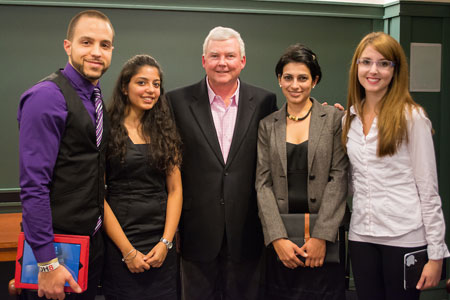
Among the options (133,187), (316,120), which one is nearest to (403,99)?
(316,120)

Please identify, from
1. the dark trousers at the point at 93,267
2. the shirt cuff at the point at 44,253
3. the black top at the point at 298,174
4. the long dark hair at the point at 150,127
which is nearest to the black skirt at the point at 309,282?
the black top at the point at 298,174

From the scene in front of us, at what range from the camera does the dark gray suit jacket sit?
7.55ft

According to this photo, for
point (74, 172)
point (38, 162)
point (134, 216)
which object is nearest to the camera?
point (38, 162)

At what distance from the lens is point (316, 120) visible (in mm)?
2180

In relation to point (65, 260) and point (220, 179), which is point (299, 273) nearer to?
point (220, 179)

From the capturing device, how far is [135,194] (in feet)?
6.93

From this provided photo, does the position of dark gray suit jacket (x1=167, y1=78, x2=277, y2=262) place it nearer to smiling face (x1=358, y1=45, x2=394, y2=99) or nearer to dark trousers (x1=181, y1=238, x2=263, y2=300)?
dark trousers (x1=181, y1=238, x2=263, y2=300)

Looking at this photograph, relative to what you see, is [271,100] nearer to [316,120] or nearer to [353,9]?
[316,120]

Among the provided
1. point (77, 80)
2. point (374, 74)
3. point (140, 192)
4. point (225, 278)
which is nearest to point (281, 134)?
point (374, 74)

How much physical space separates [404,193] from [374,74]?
21.0 inches

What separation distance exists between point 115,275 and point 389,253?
4.07 feet

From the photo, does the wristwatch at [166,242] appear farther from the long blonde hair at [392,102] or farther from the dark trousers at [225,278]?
the long blonde hair at [392,102]

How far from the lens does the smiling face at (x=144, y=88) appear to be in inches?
84.7

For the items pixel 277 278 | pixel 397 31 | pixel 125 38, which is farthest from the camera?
pixel 397 31
